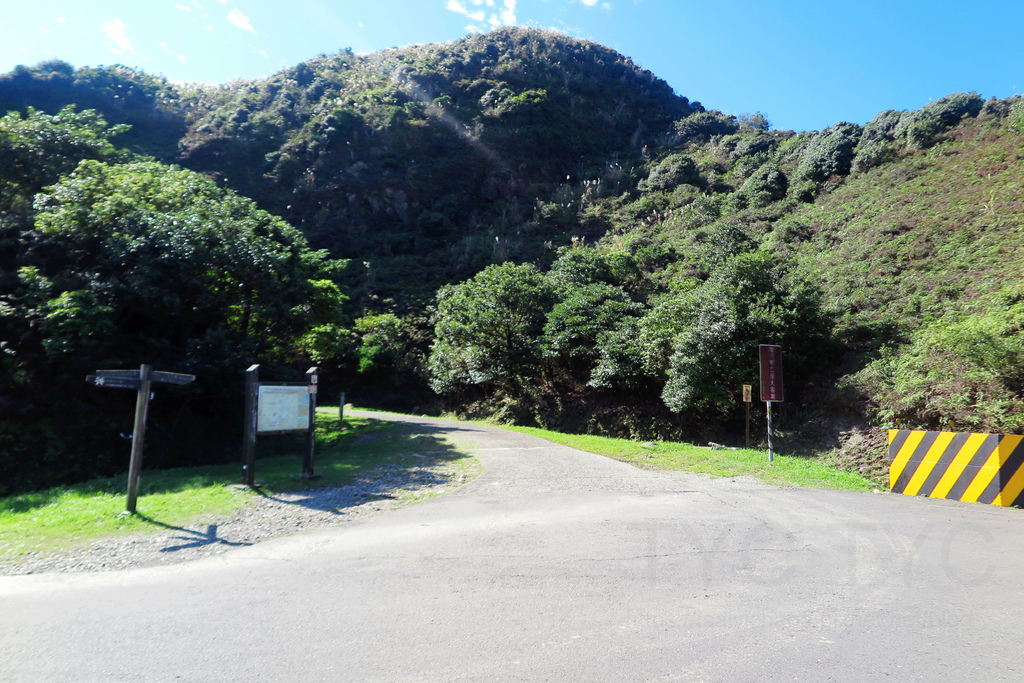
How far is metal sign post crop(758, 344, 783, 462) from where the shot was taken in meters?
11.5

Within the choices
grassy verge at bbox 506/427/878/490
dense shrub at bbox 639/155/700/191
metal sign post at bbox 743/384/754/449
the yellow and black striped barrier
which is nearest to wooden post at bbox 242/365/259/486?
grassy verge at bbox 506/427/878/490

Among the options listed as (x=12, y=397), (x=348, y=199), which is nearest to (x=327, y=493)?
(x=12, y=397)

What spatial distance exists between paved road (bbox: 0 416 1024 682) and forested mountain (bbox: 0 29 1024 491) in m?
6.72

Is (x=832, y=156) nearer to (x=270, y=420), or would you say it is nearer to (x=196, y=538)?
(x=270, y=420)

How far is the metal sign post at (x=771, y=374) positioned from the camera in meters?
11.5

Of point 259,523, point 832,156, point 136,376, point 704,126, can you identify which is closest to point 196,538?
point 259,523

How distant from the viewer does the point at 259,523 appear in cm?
674

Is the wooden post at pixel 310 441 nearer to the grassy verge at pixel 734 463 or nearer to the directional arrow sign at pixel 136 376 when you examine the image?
the directional arrow sign at pixel 136 376

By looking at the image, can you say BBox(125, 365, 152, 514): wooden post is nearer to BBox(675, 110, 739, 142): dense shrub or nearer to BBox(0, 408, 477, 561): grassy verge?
BBox(0, 408, 477, 561): grassy verge

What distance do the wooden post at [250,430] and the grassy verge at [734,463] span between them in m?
7.74

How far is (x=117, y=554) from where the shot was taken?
5656mm

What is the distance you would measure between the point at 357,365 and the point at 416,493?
2746cm

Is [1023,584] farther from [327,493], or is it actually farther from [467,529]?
[327,493]

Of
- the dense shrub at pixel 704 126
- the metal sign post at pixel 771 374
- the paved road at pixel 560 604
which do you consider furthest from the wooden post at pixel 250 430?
the dense shrub at pixel 704 126
